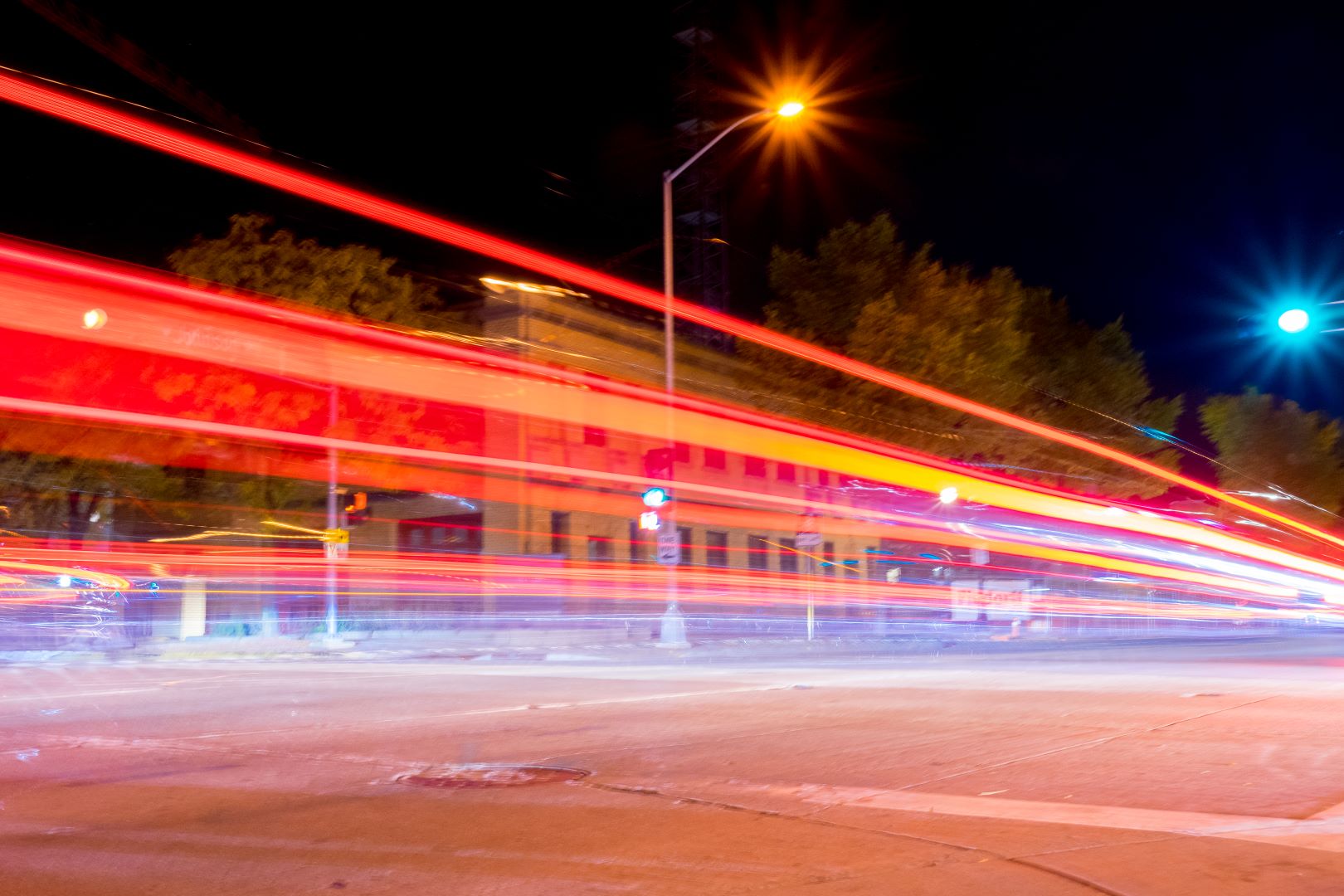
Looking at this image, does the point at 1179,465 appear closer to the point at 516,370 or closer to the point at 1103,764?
the point at 516,370

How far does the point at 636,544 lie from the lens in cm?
4497

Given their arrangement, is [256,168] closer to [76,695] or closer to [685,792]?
[76,695]

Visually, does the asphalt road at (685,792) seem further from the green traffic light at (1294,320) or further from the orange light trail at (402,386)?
the green traffic light at (1294,320)

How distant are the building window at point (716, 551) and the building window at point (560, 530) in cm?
733

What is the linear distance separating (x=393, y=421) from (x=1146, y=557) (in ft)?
81.4

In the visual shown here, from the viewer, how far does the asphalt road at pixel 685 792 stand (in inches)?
231

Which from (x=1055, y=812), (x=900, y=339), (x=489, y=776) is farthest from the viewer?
(x=900, y=339)

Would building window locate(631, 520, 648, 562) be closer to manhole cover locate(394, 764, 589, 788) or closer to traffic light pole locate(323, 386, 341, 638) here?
traffic light pole locate(323, 386, 341, 638)

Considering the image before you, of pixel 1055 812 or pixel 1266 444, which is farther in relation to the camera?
pixel 1266 444

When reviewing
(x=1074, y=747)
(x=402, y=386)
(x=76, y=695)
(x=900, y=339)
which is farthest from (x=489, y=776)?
(x=900, y=339)

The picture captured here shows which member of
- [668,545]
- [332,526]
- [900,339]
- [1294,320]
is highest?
[900,339]

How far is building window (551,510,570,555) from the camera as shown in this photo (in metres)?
43.3

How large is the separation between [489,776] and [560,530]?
3530 cm

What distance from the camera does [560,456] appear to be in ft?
136
